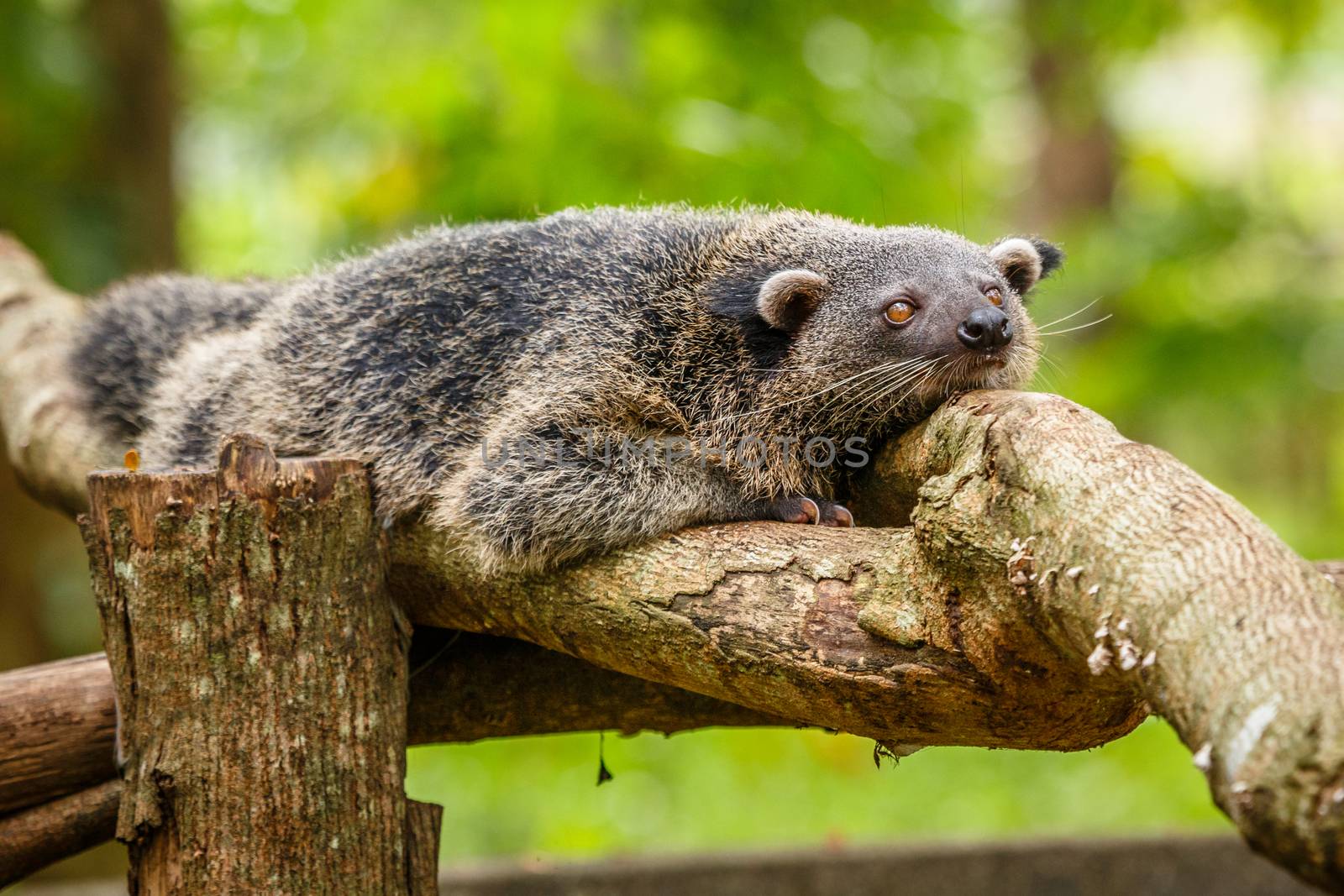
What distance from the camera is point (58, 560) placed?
8781 millimetres

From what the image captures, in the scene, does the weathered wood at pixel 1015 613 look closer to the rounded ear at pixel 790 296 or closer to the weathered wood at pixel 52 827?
the rounded ear at pixel 790 296

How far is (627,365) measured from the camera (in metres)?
4.20

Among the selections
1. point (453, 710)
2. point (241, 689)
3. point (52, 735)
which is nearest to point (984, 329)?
point (453, 710)

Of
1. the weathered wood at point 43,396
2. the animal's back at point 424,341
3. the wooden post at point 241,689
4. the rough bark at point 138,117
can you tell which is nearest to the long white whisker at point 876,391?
the animal's back at point 424,341

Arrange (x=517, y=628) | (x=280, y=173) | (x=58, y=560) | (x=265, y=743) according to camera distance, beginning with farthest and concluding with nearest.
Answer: (x=280, y=173) → (x=58, y=560) → (x=517, y=628) → (x=265, y=743)

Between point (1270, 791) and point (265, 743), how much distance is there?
2714mm

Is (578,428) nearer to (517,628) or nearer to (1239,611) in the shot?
(517,628)

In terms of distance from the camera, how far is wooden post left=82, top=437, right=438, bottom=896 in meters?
3.43

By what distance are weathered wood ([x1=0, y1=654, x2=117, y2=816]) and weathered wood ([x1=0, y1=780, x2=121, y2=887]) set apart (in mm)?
39

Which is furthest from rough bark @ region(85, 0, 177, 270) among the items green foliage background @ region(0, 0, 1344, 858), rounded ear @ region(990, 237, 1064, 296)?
rounded ear @ region(990, 237, 1064, 296)

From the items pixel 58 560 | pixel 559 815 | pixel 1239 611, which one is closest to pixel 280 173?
pixel 58 560

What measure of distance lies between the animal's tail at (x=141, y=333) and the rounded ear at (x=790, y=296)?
2.61 m

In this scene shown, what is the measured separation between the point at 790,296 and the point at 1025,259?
0.98m

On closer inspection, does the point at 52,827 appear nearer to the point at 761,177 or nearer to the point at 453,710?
the point at 453,710
